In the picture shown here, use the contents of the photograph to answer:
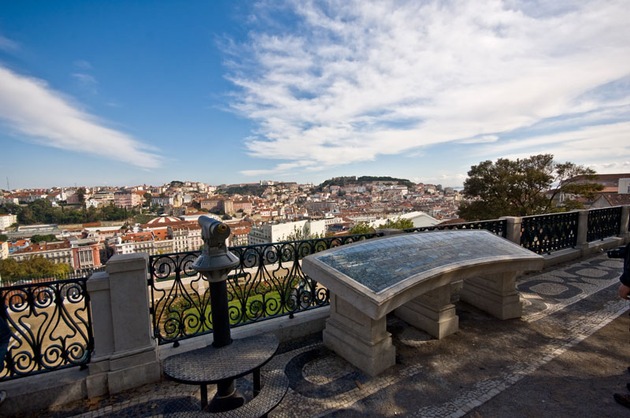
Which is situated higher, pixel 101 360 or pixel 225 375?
pixel 225 375

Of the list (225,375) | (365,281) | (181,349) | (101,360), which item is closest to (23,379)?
(101,360)

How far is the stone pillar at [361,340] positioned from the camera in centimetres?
335

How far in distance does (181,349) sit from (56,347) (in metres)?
1.24

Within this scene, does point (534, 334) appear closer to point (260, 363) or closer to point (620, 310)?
point (620, 310)

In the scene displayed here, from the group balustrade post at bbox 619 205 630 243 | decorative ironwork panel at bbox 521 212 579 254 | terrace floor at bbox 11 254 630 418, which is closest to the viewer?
terrace floor at bbox 11 254 630 418

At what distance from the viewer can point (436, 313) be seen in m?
4.16

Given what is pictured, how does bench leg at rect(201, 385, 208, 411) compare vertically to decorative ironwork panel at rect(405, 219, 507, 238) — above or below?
below

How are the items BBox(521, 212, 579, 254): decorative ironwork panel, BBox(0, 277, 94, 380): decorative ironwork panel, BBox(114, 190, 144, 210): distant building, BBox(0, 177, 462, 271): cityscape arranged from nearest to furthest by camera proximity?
BBox(0, 277, 94, 380): decorative ironwork panel < BBox(521, 212, 579, 254): decorative ironwork panel < BBox(0, 177, 462, 271): cityscape < BBox(114, 190, 144, 210): distant building

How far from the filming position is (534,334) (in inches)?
166

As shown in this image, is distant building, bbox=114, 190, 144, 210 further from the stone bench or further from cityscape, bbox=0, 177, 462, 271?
the stone bench

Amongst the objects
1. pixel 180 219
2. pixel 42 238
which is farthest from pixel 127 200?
pixel 42 238

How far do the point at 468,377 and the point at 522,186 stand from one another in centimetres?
2689

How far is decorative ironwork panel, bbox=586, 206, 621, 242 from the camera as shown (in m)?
8.73

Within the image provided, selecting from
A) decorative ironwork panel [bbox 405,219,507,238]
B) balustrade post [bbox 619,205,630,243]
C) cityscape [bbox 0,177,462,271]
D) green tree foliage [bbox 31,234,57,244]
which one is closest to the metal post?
cityscape [bbox 0,177,462,271]
